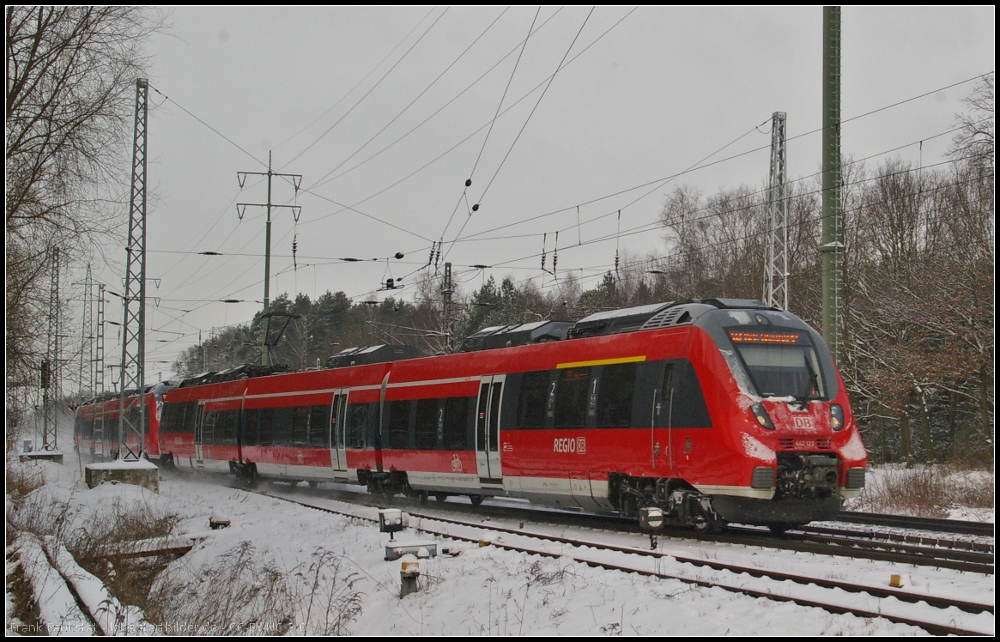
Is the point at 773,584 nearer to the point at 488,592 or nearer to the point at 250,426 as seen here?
the point at 488,592

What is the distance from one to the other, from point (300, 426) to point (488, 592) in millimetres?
14903

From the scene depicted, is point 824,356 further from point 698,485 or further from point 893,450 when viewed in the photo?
point 893,450

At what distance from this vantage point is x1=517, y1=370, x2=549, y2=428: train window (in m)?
15.1

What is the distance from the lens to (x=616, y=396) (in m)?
13.5

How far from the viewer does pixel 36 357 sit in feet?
63.7

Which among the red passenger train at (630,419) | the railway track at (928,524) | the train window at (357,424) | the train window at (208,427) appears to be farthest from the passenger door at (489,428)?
the train window at (208,427)

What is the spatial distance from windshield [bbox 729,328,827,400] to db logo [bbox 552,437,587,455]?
10.2ft

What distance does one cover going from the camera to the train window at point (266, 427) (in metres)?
25.8

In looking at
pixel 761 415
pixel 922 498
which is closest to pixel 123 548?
pixel 761 415

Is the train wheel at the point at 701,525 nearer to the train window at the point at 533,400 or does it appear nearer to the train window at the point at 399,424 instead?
the train window at the point at 533,400

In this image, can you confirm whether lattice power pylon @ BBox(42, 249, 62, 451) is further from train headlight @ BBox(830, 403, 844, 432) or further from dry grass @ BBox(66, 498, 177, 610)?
train headlight @ BBox(830, 403, 844, 432)

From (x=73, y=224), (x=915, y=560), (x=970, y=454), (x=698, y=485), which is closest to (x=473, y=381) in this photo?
(x=698, y=485)

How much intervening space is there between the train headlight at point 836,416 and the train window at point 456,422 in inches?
276

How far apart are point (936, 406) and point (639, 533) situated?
25.5 m
